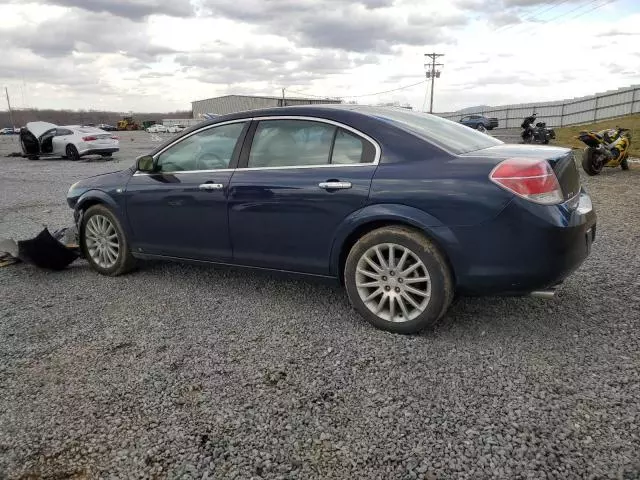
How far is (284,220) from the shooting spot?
151 inches

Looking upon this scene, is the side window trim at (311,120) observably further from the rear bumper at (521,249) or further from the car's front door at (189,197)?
the rear bumper at (521,249)

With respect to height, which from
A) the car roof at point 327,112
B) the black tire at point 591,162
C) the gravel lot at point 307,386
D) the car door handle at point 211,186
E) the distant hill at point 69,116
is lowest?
the gravel lot at point 307,386

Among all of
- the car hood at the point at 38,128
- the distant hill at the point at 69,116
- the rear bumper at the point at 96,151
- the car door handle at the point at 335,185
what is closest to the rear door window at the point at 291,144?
the car door handle at the point at 335,185

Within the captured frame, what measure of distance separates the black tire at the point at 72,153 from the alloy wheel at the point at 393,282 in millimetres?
20009

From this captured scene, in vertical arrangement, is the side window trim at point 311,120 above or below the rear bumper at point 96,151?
above

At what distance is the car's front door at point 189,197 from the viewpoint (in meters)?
4.21

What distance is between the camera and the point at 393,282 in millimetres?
3494

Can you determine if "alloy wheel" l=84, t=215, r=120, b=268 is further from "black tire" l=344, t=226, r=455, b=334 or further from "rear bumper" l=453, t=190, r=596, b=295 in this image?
"rear bumper" l=453, t=190, r=596, b=295

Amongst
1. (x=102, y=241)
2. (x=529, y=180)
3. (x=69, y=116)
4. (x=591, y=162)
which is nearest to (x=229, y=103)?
(x=591, y=162)

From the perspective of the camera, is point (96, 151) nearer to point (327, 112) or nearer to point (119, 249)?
point (119, 249)

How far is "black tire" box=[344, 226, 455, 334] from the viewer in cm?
Answer: 330

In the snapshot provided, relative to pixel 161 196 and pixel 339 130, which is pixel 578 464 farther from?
pixel 161 196

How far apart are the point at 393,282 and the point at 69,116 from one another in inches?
5895

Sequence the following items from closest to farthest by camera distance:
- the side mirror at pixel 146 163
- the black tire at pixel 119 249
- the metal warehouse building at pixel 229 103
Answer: the side mirror at pixel 146 163
the black tire at pixel 119 249
the metal warehouse building at pixel 229 103
